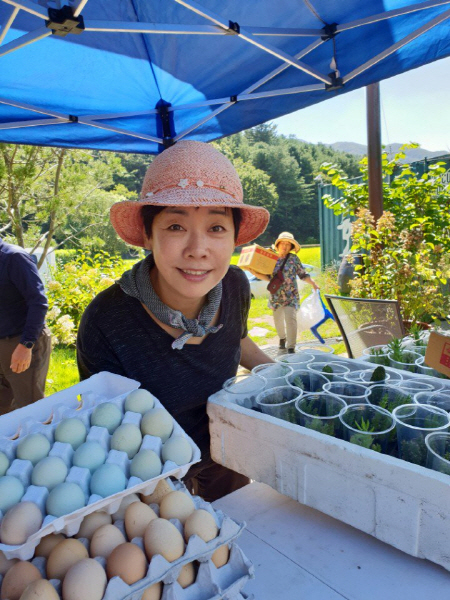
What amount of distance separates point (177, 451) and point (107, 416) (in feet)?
0.63

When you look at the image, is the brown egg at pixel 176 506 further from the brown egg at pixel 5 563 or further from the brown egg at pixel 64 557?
the brown egg at pixel 5 563

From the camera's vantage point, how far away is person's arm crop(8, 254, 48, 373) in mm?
2938

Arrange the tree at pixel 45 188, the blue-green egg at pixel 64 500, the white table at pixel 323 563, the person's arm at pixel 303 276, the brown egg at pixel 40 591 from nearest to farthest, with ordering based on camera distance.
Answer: the brown egg at pixel 40 591, the blue-green egg at pixel 64 500, the white table at pixel 323 563, the tree at pixel 45 188, the person's arm at pixel 303 276

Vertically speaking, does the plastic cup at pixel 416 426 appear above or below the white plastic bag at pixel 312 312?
above

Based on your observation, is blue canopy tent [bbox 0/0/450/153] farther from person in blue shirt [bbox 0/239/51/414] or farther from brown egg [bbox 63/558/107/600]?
brown egg [bbox 63/558/107/600]

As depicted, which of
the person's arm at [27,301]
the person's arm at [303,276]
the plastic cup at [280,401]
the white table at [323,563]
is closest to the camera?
the white table at [323,563]

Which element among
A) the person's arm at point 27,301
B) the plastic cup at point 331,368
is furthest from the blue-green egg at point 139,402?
the person's arm at point 27,301

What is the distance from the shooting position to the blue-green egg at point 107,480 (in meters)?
0.76

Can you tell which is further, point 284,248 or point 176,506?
point 284,248

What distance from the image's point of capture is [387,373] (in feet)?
4.39

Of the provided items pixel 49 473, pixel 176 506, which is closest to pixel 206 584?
pixel 176 506

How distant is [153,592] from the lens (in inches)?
26.3

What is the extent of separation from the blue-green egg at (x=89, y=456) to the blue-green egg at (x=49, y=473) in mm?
29

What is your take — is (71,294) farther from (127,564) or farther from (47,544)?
(127,564)
